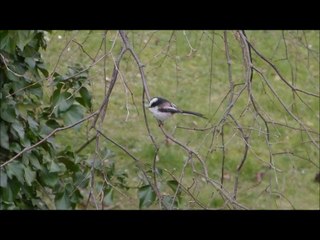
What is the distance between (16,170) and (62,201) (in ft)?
0.76

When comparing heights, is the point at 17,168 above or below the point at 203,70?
below

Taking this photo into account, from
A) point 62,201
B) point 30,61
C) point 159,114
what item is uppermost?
point 30,61

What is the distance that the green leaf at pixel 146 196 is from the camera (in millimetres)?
2002

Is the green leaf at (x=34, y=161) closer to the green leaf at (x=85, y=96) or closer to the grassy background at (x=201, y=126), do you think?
the green leaf at (x=85, y=96)

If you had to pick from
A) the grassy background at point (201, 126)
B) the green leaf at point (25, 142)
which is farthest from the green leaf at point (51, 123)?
the grassy background at point (201, 126)

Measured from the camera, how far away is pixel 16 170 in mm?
2461

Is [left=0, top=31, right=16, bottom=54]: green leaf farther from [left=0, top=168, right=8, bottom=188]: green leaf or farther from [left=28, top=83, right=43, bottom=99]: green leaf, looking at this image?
[left=0, top=168, right=8, bottom=188]: green leaf

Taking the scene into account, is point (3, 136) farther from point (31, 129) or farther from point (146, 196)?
point (146, 196)

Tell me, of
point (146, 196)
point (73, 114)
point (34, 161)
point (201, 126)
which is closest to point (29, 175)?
point (34, 161)

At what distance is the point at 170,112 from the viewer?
2928 millimetres
